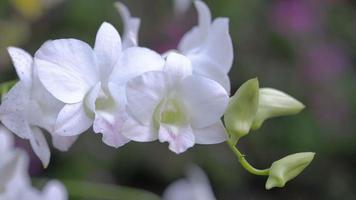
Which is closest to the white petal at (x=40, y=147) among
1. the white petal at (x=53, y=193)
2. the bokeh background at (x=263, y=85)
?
the white petal at (x=53, y=193)

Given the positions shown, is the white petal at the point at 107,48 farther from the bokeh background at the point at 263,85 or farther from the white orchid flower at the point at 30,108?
the bokeh background at the point at 263,85

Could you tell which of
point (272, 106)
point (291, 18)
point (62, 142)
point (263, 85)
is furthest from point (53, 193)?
point (291, 18)

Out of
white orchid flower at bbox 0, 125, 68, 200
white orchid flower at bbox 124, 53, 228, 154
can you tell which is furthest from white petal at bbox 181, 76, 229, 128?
white orchid flower at bbox 0, 125, 68, 200

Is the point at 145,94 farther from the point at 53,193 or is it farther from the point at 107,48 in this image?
the point at 53,193

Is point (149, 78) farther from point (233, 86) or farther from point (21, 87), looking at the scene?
point (233, 86)

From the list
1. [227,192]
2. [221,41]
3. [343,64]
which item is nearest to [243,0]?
[343,64]

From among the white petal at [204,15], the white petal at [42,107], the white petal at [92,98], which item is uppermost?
the white petal at [204,15]
